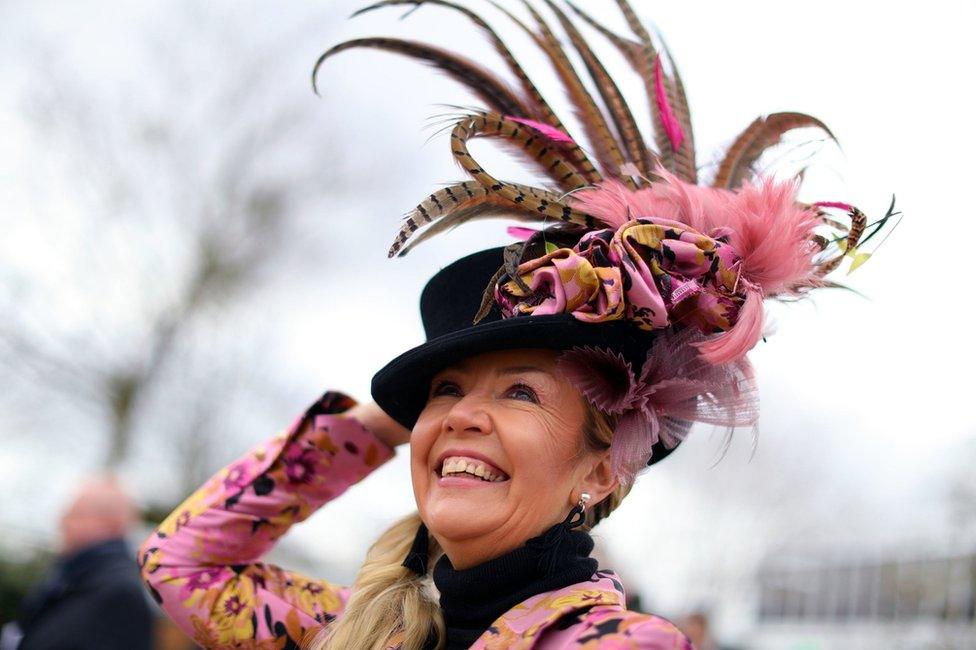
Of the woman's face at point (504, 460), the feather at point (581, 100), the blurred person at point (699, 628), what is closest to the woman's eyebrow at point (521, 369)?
the woman's face at point (504, 460)

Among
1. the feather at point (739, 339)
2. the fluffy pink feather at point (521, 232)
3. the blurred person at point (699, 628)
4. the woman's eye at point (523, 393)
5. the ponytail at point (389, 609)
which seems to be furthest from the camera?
the blurred person at point (699, 628)

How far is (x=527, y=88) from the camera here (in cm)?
230

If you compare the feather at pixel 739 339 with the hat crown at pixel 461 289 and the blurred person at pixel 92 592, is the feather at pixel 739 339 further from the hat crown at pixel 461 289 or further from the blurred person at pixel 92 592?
the blurred person at pixel 92 592

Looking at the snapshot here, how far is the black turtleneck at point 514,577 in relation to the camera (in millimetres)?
1980

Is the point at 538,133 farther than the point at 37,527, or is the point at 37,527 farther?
the point at 37,527

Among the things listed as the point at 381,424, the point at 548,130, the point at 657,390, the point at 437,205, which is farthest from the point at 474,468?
the point at 548,130

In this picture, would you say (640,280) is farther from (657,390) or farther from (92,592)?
(92,592)

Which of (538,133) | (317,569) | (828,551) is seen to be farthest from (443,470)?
(828,551)

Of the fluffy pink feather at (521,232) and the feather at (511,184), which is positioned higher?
the feather at (511,184)

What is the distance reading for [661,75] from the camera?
244cm

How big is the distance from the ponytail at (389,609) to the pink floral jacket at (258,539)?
18 cm

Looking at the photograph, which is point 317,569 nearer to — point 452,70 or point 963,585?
point 963,585

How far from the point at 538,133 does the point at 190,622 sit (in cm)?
152

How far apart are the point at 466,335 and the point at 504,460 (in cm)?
26
